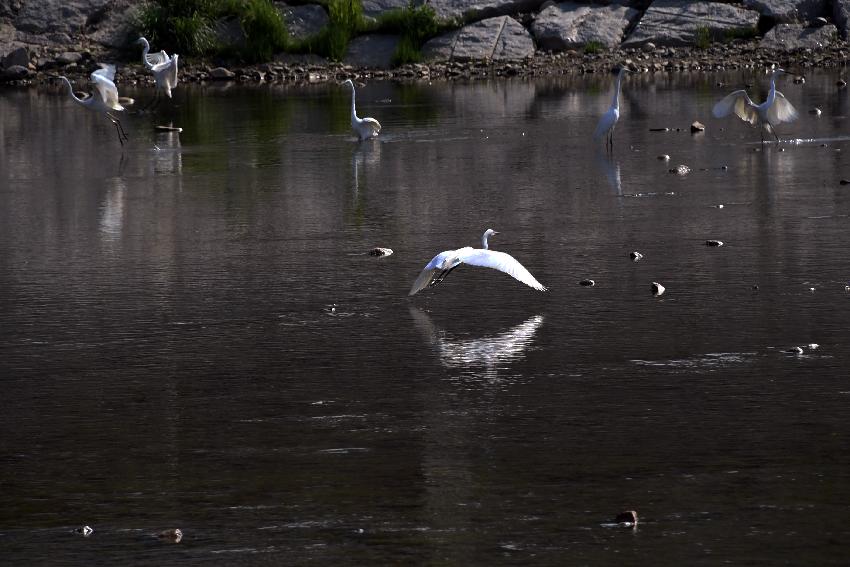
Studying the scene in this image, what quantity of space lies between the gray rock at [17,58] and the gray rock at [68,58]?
753 millimetres

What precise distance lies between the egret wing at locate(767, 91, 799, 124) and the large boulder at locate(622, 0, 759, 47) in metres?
16.6

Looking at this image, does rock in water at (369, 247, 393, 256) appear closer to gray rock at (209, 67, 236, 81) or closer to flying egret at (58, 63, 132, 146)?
flying egret at (58, 63, 132, 146)

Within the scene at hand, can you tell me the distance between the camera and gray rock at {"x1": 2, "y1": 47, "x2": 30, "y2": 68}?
1309 inches

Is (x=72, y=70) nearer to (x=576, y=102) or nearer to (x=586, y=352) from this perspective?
(x=576, y=102)

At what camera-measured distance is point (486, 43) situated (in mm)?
32938

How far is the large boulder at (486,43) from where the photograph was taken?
32.6m

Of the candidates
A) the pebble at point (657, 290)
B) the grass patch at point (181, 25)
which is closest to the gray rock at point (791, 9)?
the grass patch at point (181, 25)

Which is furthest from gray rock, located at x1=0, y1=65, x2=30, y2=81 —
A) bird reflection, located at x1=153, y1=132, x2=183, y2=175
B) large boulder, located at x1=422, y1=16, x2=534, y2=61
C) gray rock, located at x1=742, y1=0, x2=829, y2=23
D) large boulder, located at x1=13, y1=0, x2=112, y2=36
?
gray rock, located at x1=742, y1=0, x2=829, y2=23

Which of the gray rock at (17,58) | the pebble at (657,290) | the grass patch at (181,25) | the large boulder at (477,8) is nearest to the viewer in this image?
the pebble at (657,290)

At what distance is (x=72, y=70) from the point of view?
33.4m

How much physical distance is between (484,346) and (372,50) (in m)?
26.2

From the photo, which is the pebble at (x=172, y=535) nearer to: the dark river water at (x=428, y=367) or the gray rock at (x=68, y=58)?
the dark river water at (x=428, y=367)

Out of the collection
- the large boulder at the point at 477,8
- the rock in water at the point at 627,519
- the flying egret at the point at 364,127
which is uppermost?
the large boulder at the point at 477,8

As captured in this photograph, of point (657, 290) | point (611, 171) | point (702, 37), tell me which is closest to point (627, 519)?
point (657, 290)
